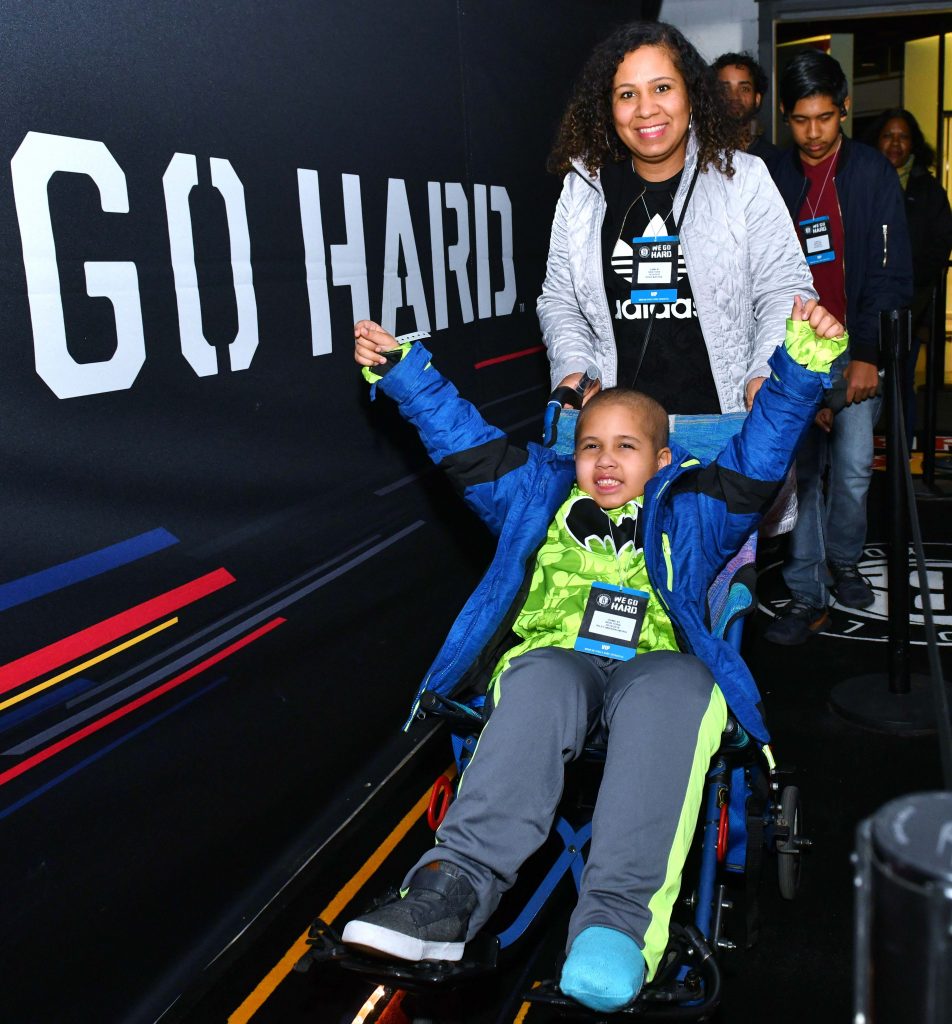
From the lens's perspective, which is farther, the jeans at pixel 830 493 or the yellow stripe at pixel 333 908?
the jeans at pixel 830 493

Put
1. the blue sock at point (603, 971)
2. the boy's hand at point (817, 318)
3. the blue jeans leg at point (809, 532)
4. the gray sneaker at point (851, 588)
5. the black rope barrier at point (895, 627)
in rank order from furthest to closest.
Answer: the gray sneaker at point (851, 588), the blue jeans leg at point (809, 532), the black rope barrier at point (895, 627), the boy's hand at point (817, 318), the blue sock at point (603, 971)

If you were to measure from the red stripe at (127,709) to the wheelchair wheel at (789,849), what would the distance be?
1.35m

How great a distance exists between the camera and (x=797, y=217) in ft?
13.4

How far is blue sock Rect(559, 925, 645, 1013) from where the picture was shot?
5.92 feet

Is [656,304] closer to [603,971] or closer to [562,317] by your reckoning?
[562,317]

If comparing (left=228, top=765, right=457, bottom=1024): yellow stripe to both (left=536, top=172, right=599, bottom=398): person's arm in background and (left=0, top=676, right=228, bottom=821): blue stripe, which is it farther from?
(left=536, top=172, right=599, bottom=398): person's arm in background

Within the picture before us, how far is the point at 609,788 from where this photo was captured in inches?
81.3

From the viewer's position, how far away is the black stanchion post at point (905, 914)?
24.7 inches

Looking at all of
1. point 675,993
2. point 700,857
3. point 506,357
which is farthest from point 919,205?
point 675,993

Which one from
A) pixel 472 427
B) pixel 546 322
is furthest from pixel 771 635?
pixel 472 427

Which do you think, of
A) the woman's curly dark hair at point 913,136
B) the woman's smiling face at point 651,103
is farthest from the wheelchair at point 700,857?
A: the woman's curly dark hair at point 913,136

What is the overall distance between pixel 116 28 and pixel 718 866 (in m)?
2.20

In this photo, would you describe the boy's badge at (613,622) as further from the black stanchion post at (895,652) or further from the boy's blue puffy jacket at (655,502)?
the black stanchion post at (895,652)

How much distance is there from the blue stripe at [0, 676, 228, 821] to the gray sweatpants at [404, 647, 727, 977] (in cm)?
70
